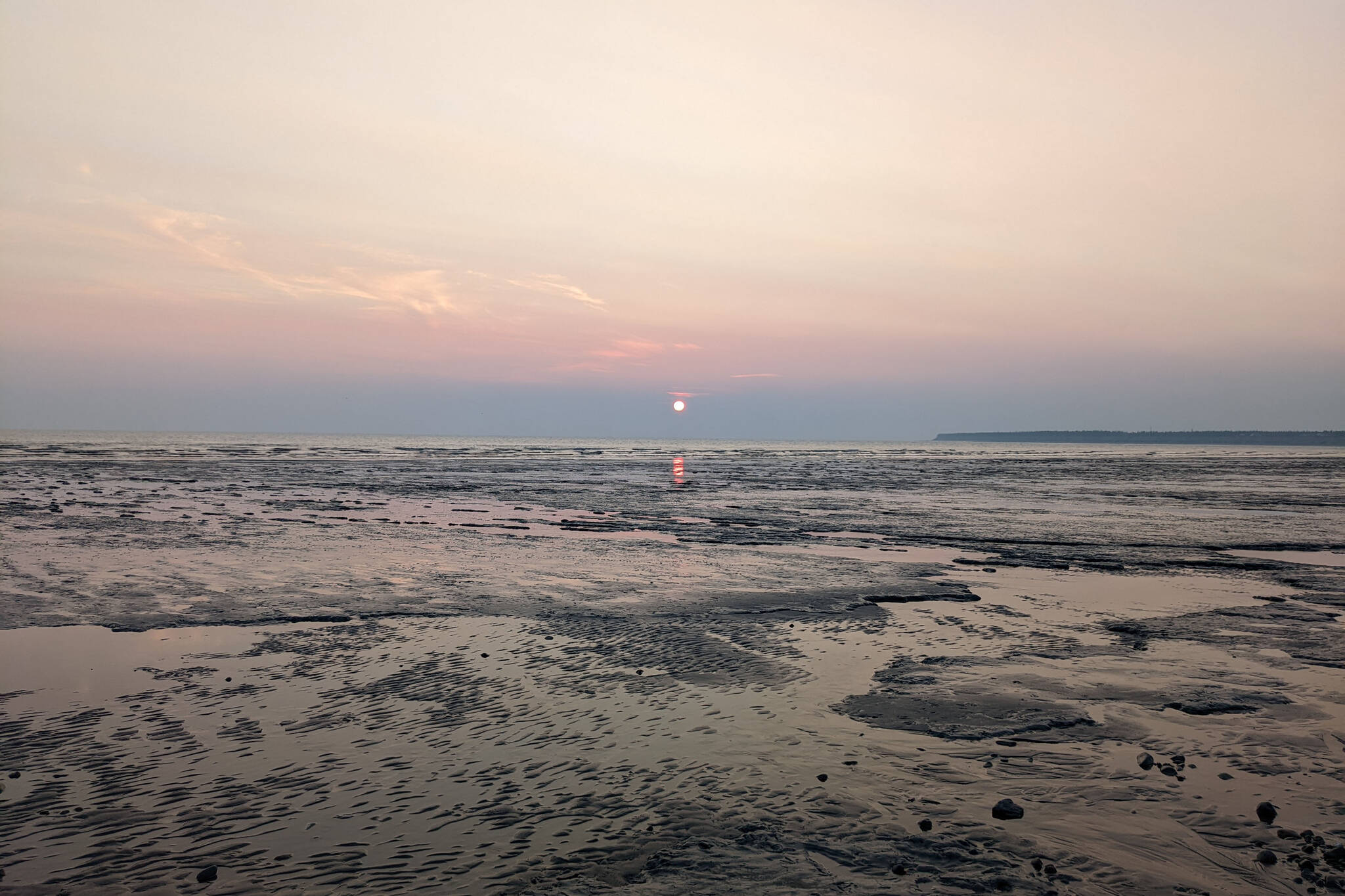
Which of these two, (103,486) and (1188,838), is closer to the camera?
(1188,838)

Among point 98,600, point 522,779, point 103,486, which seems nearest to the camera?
point 522,779

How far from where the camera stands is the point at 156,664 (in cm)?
1047

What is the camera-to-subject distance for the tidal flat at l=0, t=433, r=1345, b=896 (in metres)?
5.86

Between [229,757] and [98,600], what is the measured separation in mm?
9387

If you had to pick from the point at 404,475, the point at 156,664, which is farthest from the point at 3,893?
the point at 404,475

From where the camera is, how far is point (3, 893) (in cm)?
523

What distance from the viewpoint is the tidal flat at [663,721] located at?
5863mm

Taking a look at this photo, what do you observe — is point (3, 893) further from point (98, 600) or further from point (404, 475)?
point (404, 475)

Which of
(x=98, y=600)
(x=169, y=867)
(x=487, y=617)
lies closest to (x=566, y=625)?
(x=487, y=617)

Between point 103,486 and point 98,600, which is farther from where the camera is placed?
point 103,486

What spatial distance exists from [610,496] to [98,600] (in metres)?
30.6

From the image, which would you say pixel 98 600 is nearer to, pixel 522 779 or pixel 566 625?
pixel 566 625

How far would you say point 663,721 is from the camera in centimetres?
873

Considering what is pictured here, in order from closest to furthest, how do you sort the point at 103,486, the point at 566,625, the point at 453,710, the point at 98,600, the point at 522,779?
1. the point at 522,779
2. the point at 453,710
3. the point at 566,625
4. the point at 98,600
5. the point at 103,486
